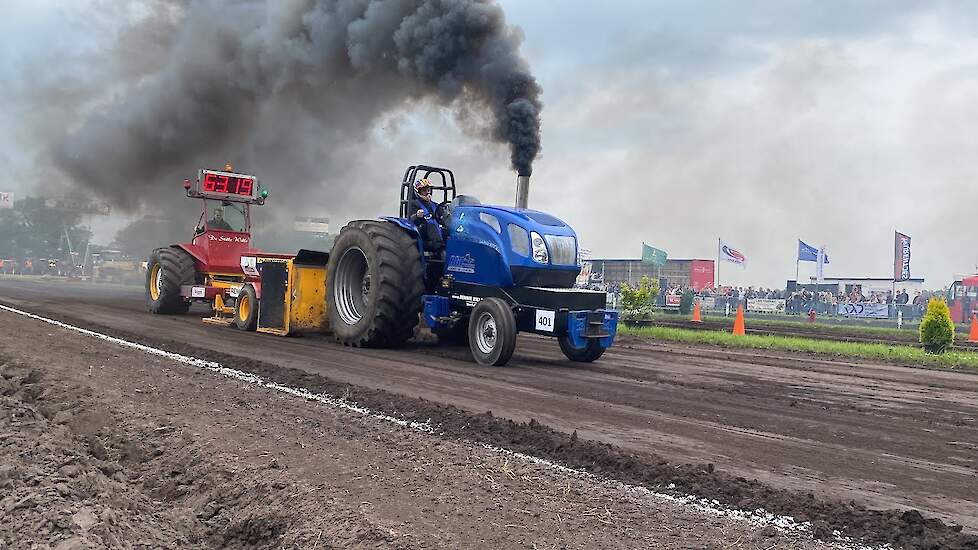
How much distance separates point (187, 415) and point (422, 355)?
4880mm

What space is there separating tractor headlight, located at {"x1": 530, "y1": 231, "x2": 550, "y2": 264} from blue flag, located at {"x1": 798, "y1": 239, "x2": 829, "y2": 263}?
2845 cm

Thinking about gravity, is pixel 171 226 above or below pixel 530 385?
above

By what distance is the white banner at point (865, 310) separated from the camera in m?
26.2

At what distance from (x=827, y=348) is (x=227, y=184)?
1163 cm

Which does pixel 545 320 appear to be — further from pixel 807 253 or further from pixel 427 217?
pixel 807 253

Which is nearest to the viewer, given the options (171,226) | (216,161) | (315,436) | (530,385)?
(315,436)

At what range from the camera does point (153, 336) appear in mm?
11297

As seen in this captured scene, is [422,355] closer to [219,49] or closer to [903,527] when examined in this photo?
[903,527]

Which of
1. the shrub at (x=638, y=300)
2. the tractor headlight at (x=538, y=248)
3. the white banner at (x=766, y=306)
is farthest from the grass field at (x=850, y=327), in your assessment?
the tractor headlight at (x=538, y=248)

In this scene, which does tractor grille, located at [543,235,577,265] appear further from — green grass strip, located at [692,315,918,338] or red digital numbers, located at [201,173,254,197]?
green grass strip, located at [692,315,918,338]

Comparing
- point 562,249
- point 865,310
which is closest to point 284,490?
point 562,249

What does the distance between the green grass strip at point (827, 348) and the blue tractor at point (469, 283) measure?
5768 mm

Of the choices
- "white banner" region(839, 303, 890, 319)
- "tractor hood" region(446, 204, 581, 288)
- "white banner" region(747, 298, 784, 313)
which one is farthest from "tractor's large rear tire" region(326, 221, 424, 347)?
"white banner" region(747, 298, 784, 313)

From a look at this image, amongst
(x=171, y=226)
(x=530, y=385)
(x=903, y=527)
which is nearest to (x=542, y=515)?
(x=903, y=527)
